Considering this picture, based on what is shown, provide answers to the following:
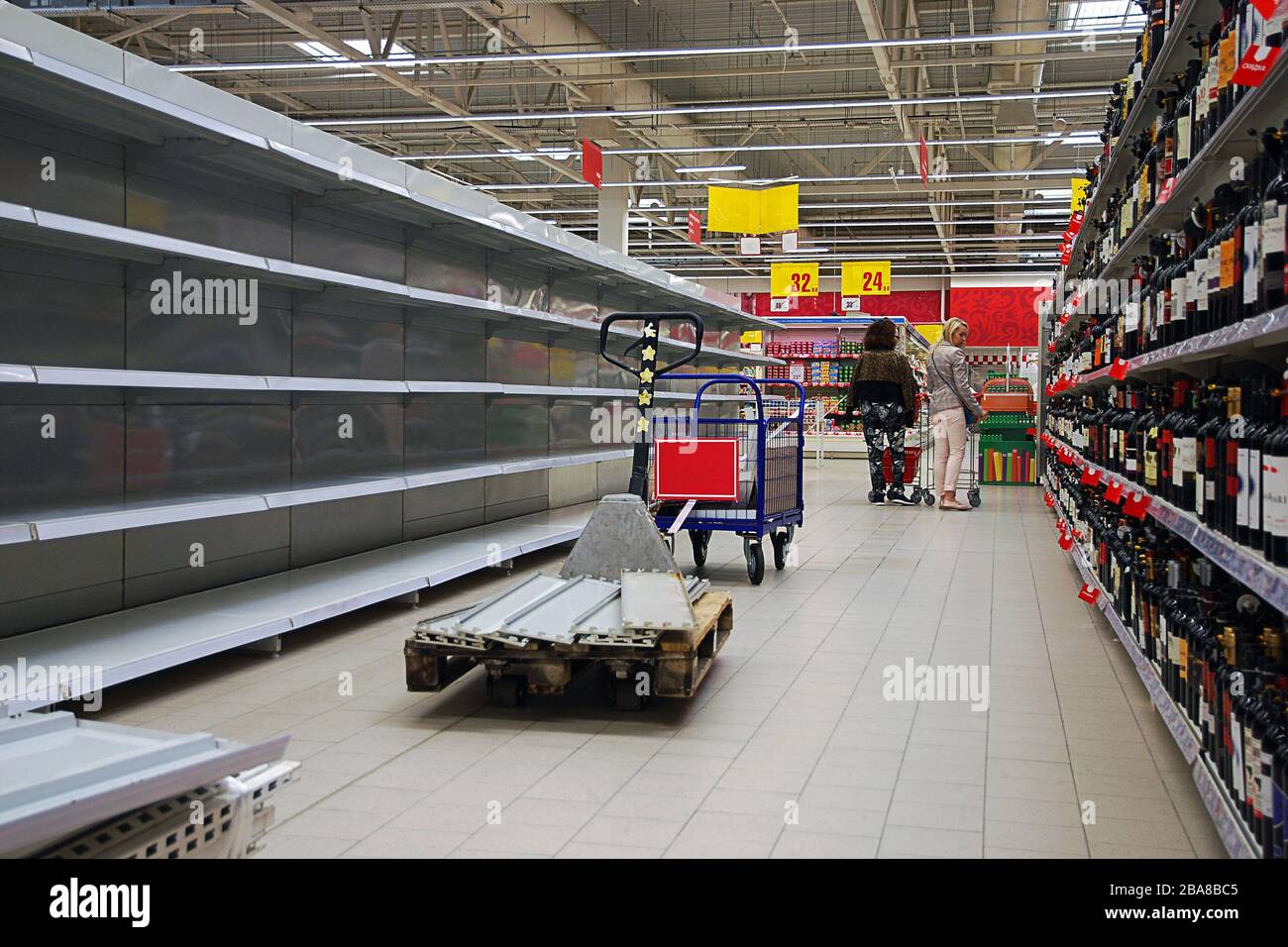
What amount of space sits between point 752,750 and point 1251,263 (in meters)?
1.98

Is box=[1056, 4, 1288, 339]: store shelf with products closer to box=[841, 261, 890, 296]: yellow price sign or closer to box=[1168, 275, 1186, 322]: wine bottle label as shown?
box=[1168, 275, 1186, 322]: wine bottle label

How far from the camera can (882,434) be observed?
1180cm

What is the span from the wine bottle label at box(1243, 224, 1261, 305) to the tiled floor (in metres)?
1.30

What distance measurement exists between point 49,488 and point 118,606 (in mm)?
623

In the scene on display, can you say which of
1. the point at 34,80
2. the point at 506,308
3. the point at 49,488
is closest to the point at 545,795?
the point at 49,488

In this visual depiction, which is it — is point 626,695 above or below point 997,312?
below

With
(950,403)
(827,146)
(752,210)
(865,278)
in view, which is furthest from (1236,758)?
(865,278)

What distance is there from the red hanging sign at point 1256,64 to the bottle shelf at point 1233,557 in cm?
102

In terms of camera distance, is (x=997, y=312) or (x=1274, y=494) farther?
(x=997, y=312)

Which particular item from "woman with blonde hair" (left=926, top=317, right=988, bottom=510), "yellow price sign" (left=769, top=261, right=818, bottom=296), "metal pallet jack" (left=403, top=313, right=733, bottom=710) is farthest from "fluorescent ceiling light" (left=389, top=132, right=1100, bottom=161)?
"metal pallet jack" (left=403, top=313, right=733, bottom=710)

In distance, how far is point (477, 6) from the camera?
38.1ft

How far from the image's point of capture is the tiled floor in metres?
2.79

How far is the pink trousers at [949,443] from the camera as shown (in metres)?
11.1

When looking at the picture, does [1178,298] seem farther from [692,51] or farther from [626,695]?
[692,51]
